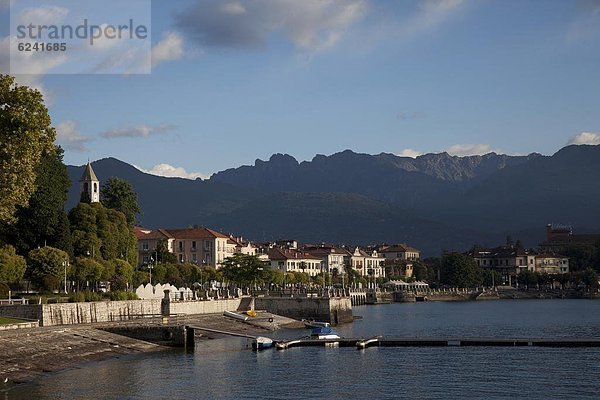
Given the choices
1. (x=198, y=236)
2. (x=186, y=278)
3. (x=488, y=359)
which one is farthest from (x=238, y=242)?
(x=488, y=359)

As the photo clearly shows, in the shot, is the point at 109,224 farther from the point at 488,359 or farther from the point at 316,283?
the point at 316,283

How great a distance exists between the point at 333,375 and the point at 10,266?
34.4 metres

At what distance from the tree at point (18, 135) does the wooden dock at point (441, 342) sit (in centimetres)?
2682

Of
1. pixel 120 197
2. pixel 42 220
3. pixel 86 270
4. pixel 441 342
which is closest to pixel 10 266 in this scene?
pixel 86 270

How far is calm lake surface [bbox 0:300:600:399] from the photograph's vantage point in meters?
47.6

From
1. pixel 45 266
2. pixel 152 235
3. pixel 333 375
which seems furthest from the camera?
pixel 152 235

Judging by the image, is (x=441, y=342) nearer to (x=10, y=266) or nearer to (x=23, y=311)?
(x=23, y=311)

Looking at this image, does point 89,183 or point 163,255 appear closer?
point 89,183

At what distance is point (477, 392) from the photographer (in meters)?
48.4

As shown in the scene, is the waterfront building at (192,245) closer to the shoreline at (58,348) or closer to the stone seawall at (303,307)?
the stone seawall at (303,307)

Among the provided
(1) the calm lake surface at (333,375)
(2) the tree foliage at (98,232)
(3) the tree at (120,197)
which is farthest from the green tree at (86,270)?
(3) the tree at (120,197)

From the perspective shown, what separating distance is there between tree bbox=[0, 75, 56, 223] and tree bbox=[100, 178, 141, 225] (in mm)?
69599

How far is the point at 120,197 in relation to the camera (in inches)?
4813

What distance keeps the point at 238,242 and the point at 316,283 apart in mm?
16438
